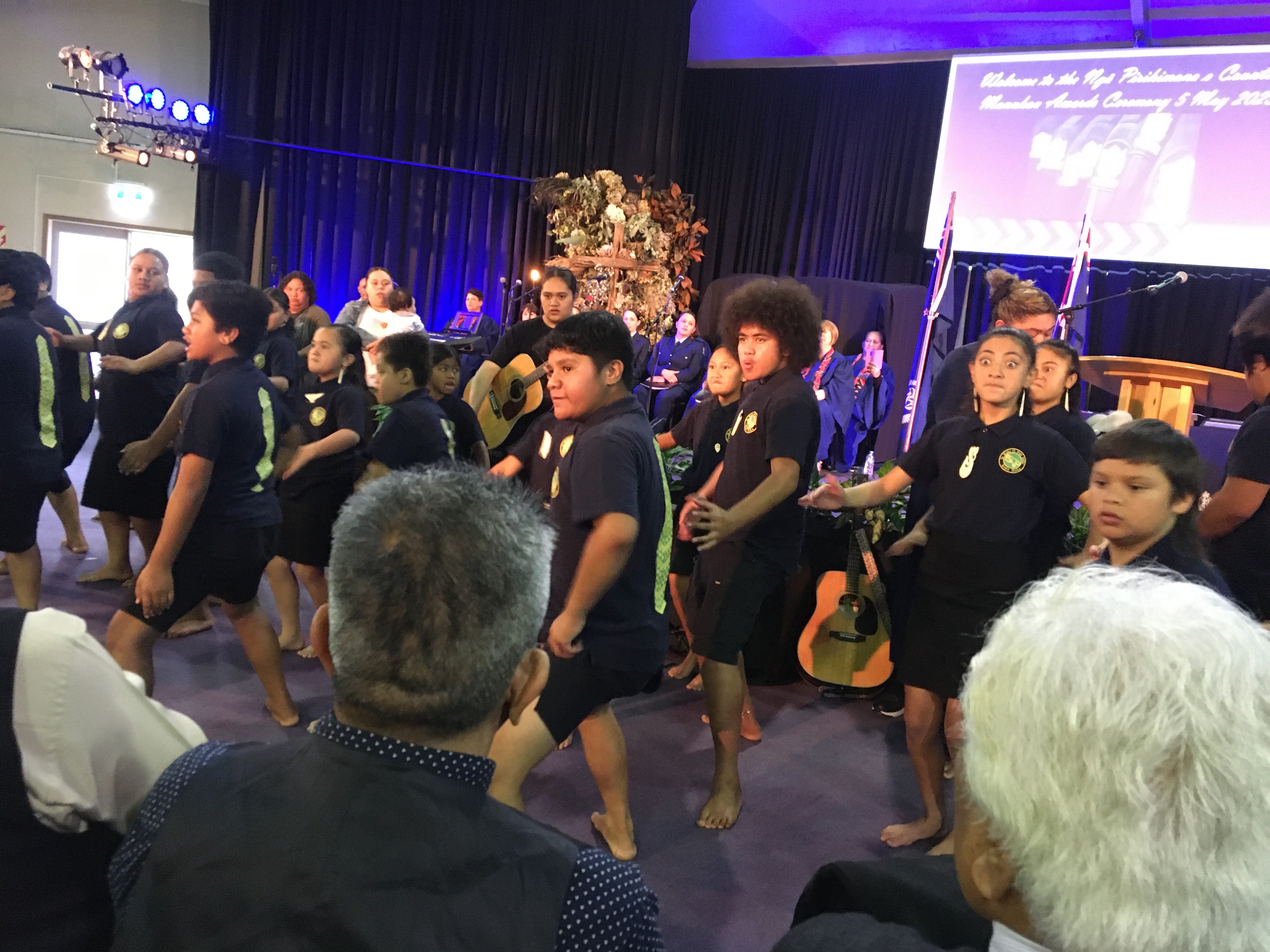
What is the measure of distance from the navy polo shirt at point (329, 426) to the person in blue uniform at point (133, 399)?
2.50 ft

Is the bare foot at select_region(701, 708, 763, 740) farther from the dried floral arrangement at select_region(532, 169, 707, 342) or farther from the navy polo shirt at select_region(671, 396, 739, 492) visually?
the dried floral arrangement at select_region(532, 169, 707, 342)

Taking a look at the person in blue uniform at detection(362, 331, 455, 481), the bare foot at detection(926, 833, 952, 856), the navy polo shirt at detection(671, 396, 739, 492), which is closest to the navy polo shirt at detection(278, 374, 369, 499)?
the person in blue uniform at detection(362, 331, 455, 481)

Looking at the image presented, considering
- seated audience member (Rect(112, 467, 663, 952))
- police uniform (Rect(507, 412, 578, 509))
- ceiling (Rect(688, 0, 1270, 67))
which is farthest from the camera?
ceiling (Rect(688, 0, 1270, 67))

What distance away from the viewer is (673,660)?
15.2 ft

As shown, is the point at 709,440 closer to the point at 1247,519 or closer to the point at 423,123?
the point at 1247,519

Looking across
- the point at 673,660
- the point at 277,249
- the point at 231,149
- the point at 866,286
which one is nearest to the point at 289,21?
the point at 231,149

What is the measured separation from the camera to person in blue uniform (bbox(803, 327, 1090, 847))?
A: 2740 mm

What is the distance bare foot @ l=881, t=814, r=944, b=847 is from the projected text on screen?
287 inches

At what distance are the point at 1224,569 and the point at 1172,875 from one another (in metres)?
2.64

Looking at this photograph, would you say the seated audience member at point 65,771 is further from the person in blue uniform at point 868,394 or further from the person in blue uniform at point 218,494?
the person in blue uniform at point 868,394

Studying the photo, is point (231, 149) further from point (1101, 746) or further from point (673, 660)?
point (1101, 746)

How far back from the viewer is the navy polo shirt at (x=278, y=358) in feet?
Result: 15.7

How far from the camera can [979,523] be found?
2.77 m

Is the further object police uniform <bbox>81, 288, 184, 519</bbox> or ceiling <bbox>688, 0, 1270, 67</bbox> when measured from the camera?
ceiling <bbox>688, 0, 1270, 67</bbox>
